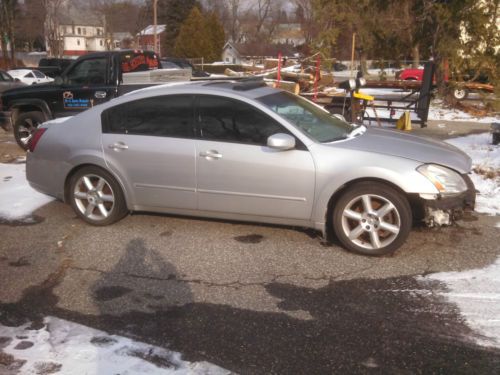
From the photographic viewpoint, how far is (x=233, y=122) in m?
5.02

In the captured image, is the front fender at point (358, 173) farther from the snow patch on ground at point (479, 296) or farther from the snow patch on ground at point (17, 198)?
the snow patch on ground at point (17, 198)

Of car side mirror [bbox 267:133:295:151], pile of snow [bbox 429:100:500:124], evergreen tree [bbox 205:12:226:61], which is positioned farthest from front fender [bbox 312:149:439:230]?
evergreen tree [bbox 205:12:226:61]

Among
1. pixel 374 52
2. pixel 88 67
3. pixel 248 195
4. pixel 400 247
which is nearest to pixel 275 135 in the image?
pixel 248 195

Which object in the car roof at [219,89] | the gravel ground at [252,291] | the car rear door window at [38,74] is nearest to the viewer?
the gravel ground at [252,291]

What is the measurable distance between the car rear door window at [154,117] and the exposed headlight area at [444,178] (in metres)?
2.25

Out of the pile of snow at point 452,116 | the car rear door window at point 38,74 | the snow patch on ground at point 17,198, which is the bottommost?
the snow patch on ground at point 17,198

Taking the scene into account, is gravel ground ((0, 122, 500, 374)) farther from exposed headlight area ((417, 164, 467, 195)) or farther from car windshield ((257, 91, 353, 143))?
car windshield ((257, 91, 353, 143))

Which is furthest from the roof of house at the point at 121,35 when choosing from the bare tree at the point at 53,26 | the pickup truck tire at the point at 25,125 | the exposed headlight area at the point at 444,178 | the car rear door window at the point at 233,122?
the exposed headlight area at the point at 444,178

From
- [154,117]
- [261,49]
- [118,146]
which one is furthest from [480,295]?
[261,49]

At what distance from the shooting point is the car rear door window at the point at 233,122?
16.1ft

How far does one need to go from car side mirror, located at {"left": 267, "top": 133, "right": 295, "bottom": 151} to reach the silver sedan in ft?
0.03

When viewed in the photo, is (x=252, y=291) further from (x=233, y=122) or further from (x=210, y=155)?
(x=233, y=122)

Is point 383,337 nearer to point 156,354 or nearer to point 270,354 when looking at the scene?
point 270,354

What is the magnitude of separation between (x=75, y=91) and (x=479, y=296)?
7.88 metres
